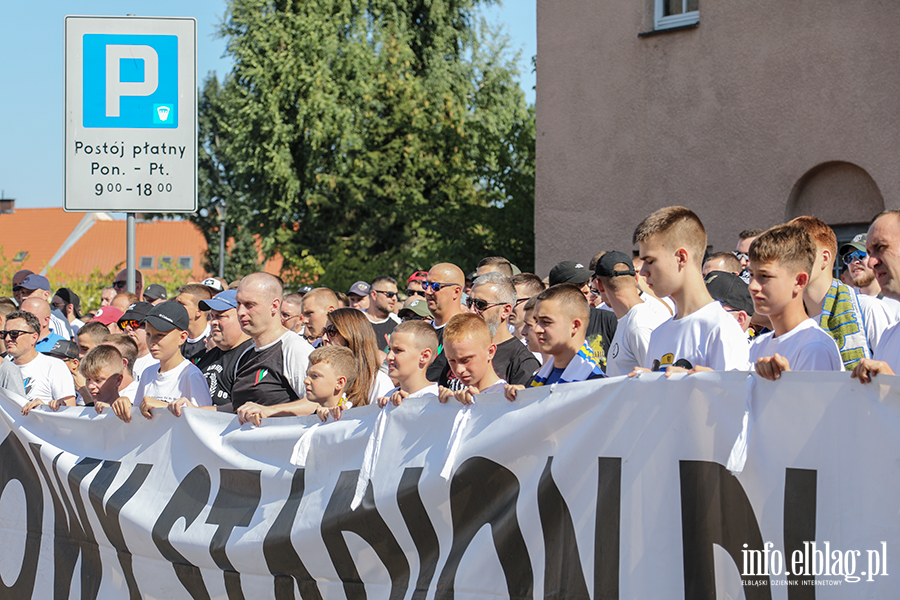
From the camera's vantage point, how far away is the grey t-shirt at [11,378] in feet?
22.4

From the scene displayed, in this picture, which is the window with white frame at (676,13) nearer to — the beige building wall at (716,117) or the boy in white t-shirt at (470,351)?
the beige building wall at (716,117)

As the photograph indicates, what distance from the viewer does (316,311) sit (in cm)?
754

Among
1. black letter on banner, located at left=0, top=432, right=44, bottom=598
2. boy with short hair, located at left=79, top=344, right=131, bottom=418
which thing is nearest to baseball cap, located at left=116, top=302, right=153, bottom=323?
boy with short hair, located at left=79, top=344, right=131, bottom=418

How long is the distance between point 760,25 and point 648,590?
396 inches

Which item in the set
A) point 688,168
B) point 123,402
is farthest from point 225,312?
point 688,168

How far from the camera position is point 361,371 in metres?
4.90

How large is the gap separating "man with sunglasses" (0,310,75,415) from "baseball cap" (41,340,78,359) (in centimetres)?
14

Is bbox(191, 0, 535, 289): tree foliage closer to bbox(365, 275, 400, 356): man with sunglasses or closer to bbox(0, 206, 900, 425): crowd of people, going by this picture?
bbox(365, 275, 400, 356): man with sunglasses

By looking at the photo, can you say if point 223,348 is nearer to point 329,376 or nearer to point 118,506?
point 118,506

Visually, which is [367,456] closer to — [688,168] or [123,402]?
[123,402]

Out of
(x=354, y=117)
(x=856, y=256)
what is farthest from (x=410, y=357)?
(x=354, y=117)

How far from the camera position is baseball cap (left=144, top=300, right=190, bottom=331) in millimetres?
5492

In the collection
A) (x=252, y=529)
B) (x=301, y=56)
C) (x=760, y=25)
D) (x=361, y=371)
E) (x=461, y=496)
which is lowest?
(x=252, y=529)

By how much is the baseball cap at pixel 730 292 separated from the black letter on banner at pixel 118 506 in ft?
9.96
